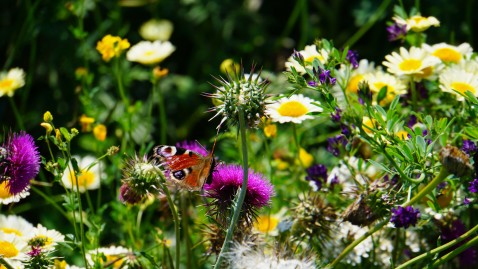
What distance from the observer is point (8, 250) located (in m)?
1.21

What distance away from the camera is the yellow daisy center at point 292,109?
136 cm

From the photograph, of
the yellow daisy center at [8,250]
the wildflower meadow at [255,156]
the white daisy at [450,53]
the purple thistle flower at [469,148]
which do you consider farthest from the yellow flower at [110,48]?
the purple thistle flower at [469,148]

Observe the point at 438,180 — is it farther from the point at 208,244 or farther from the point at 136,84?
the point at 136,84

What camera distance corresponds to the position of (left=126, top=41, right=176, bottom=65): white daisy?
1.73 m

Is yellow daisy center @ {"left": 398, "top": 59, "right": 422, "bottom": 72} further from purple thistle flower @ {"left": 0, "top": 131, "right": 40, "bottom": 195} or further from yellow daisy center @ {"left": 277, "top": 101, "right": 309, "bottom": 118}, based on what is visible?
purple thistle flower @ {"left": 0, "top": 131, "right": 40, "bottom": 195}

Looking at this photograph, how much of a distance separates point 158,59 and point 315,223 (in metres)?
0.62

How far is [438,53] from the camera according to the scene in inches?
59.2

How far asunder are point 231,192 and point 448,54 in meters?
0.62

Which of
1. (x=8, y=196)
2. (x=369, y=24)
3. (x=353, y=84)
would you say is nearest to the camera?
(x=8, y=196)

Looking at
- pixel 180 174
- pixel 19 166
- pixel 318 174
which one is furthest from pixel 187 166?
pixel 318 174

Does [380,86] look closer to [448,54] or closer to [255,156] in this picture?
[448,54]

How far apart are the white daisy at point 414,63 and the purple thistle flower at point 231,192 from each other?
41 centimetres

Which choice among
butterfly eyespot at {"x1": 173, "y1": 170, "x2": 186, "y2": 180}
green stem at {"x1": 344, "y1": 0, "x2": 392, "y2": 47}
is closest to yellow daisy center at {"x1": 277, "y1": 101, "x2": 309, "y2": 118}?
butterfly eyespot at {"x1": 173, "y1": 170, "x2": 186, "y2": 180}

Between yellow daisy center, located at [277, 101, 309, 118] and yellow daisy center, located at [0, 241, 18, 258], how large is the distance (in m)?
0.52
